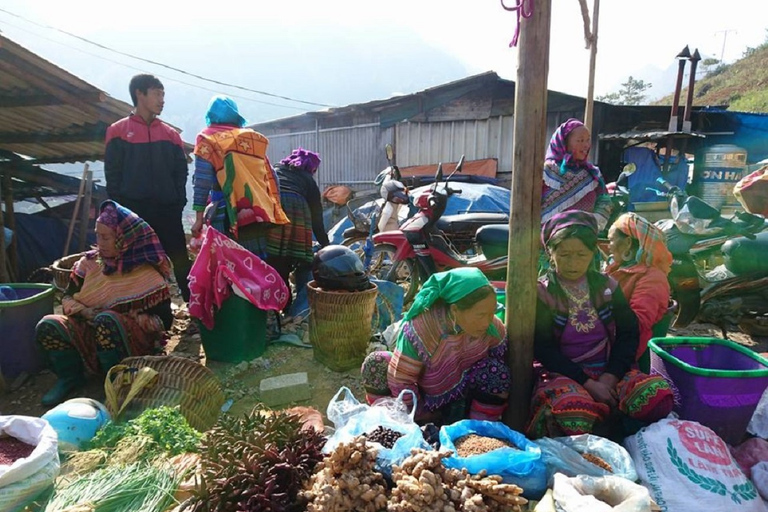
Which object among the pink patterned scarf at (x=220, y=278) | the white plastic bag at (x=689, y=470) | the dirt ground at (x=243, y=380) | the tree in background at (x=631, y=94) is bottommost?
the dirt ground at (x=243, y=380)

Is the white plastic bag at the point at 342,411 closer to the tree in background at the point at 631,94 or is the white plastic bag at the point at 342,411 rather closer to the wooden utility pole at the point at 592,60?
the wooden utility pole at the point at 592,60

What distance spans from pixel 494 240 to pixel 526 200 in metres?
2.68

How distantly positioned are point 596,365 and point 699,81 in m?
34.3

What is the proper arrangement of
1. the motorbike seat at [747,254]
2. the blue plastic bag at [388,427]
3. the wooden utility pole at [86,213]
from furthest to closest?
1. the wooden utility pole at [86,213]
2. the motorbike seat at [747,254]
3. the blue plastic bag at [388,427]

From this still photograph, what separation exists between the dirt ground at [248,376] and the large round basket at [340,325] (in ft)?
0.41

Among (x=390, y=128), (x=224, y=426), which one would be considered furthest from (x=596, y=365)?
(x=390, y=128)

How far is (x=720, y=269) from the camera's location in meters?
4.82

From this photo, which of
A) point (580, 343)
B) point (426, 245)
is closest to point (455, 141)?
point (426, 245)

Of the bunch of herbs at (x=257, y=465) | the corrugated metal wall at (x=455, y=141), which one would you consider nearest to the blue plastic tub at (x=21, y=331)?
the bunch of herbs at (x=257, y=465)

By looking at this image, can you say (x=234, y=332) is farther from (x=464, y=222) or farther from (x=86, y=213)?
(x=86, y=213)

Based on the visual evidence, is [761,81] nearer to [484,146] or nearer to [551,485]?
[484,146]

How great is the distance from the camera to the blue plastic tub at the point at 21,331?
3.54 metres

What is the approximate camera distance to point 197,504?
5.24 feet

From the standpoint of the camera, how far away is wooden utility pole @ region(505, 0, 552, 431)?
2033mm
